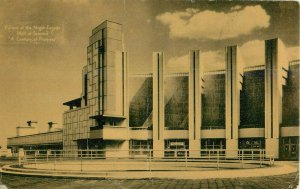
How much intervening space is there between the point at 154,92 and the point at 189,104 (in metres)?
3.88

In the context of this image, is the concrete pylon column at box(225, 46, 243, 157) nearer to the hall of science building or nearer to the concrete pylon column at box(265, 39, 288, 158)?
the hall of science building

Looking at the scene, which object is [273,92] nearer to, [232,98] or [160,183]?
[232,98]

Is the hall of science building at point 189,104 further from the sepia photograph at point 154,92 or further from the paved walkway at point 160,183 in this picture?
the paved walkway at point 160,183

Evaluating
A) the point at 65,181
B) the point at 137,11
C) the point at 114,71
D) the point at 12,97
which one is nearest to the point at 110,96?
the point at 114,71

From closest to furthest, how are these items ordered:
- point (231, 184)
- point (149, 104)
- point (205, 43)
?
point (231, 184), point (205, 43), point (149, 104)

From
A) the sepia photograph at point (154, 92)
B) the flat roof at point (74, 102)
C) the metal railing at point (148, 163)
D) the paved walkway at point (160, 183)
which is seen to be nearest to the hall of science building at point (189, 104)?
the sepia photograph at point (154, 92)

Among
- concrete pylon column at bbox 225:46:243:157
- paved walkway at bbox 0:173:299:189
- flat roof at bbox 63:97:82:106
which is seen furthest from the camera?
flat roof at bbox 63:97:82:106

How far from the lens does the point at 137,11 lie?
2111cm

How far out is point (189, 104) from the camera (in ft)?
137

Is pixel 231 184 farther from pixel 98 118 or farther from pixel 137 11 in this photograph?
pixel 98 118

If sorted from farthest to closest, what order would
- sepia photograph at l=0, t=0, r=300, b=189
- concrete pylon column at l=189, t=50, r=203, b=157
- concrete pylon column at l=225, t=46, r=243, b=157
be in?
concrete pylon column at l=189, t=50, r=203, b=157 < concrete pylon column at l=225, t=46, r=243, b=157 < sepia photograph at l=0, t=0, r=300, b=189

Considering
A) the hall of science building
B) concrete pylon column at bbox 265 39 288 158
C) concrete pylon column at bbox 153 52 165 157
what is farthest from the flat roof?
concrete pylon column at bbox 265 39 288 158

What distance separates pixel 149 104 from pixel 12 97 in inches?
836

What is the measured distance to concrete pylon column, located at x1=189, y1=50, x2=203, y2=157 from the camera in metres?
41.5
